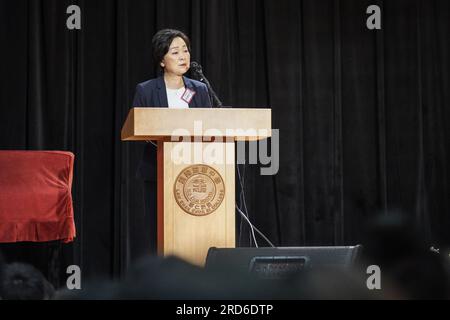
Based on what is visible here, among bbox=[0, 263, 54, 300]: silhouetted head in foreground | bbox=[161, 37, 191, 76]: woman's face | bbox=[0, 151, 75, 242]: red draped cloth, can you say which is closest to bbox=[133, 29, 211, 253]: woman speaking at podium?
bbox=[161, 37, 191, 76]: woman's face

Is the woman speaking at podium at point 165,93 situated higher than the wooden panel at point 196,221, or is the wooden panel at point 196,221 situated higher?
the woman speaking at podium at point 165,93

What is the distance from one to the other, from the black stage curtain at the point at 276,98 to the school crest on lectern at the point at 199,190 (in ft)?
6.01

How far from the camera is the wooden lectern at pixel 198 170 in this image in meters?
2.53

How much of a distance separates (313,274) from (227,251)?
66.5 inches

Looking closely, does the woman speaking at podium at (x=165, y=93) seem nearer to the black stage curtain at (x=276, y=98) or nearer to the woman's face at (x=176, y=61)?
the woman's face at (x=176, y=61)

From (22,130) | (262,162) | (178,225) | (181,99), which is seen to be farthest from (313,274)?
(262,162)

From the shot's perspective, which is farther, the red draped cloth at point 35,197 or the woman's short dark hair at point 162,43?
the red draped cloth at point 35,197

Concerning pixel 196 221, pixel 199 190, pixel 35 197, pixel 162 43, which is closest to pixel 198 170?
pixel 199 190

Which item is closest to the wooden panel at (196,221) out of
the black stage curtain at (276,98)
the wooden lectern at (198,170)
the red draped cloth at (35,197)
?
the wooden lectern at (198,170)

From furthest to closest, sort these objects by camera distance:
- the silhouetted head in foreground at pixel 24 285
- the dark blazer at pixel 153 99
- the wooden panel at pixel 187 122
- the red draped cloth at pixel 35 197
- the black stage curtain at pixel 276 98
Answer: the black stage curtain at pixel 276 98
the red draped cloth at pixel 35 197
the dark blazer at pixel 153 99
the wooden panel at pixel 187 122
the silhouetted head in foreground at pixel 24 285

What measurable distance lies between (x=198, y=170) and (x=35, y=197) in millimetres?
1120

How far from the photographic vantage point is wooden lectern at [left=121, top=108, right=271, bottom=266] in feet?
8.30

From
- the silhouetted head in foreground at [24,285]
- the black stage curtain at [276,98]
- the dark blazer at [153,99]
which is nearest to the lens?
the silhouetted head in foreground at [24,285]

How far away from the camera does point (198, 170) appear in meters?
2.63
